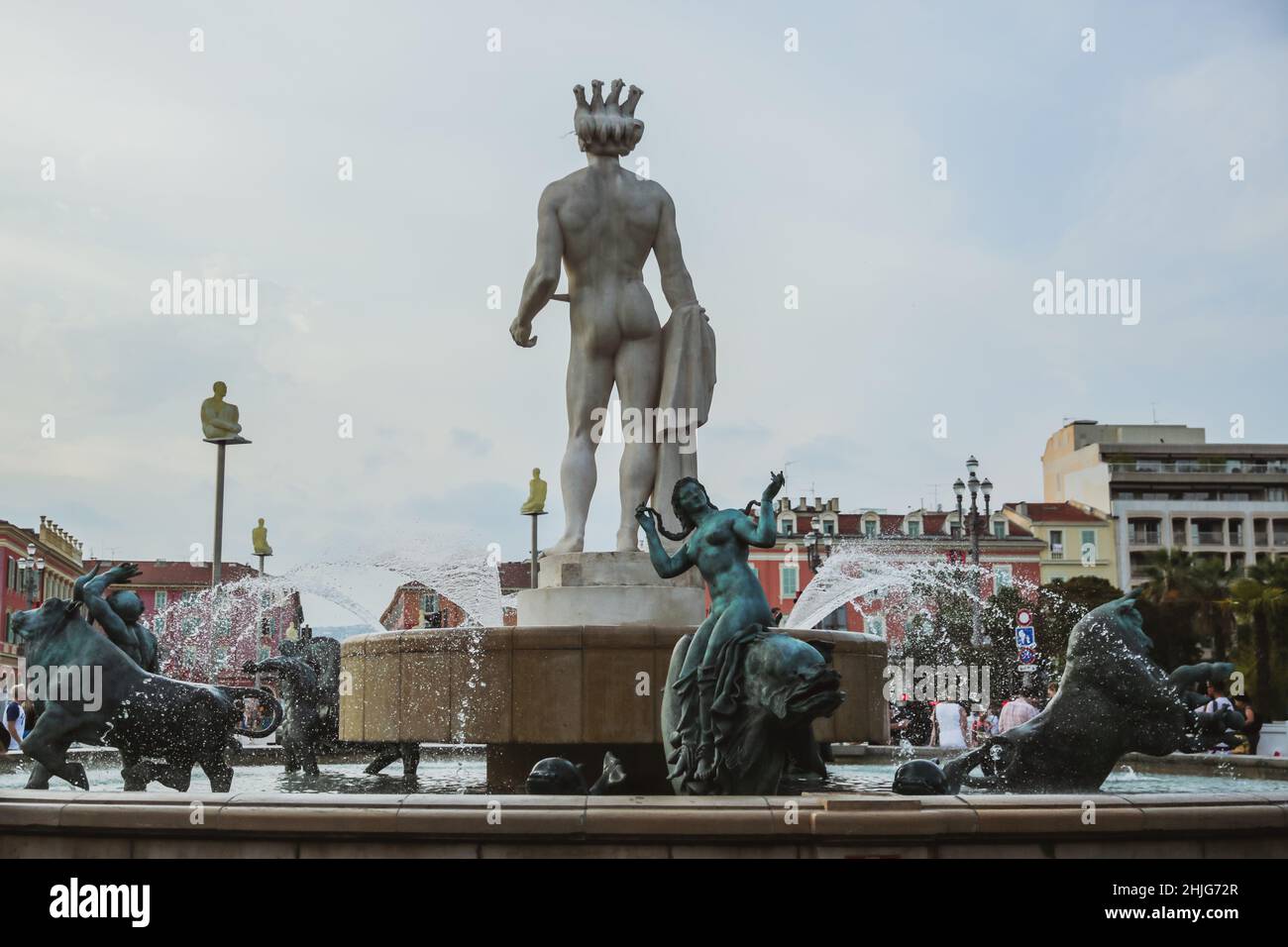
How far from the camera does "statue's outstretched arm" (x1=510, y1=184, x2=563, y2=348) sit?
32.5 ft

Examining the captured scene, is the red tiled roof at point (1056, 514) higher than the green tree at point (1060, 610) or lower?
higher

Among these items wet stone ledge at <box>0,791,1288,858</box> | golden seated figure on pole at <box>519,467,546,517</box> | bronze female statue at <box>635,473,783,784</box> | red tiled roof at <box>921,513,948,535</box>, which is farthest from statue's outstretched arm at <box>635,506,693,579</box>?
red tiled roof at <box>921,513,948,535</box>

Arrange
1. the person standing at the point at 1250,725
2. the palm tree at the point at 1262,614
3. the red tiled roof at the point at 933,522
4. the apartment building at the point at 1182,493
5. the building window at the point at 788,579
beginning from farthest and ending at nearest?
the apartment building at the point at 1182,493, the red tiled roof at the point at 933,522, the building window at the point at 788,579, the palm tree at the point at 1262,614, the person standing at the point at 1250,725

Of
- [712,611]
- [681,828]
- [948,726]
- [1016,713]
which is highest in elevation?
[712,611]

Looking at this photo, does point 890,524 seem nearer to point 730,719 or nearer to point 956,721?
point 956,721

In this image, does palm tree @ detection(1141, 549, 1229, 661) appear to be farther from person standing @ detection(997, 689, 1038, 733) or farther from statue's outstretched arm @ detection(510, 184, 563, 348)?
statue's outstretched arm @ detection(510, 184, 563, 348)

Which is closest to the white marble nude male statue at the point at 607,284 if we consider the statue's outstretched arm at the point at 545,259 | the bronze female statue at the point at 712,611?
the statue's outstretched arm at the point at 545,259

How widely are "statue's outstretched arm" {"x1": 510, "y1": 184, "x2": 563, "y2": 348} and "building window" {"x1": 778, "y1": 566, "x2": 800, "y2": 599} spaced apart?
187ft

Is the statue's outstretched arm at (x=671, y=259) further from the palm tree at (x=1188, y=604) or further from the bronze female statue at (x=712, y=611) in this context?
the palm tree at (x=1188, y=604)

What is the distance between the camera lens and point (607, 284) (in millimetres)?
10016

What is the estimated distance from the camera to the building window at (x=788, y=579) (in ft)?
218

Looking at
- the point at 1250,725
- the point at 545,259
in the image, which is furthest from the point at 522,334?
the point at 1250,725

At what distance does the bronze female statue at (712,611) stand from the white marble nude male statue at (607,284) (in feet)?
9.00

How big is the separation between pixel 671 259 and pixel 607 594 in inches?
98.5
